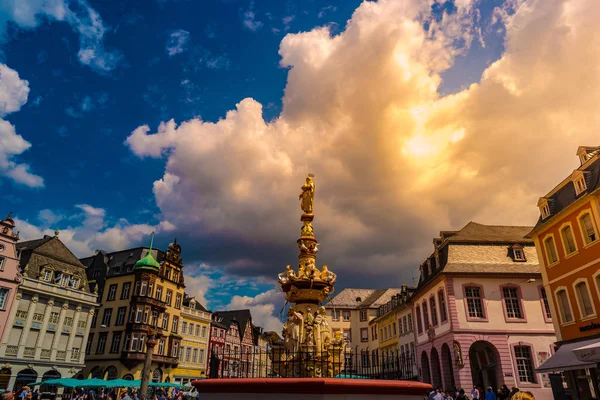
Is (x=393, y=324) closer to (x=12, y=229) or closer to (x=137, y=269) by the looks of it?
(x=137, y=269)

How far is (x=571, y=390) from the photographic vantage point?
22750mm

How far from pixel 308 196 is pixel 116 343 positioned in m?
40.4

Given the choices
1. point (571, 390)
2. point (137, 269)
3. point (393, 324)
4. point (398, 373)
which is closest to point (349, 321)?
point (393, 324)

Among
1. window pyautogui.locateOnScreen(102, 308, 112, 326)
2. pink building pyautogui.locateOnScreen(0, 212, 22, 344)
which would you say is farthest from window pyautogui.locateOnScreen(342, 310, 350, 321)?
pink building pyautogui.locateOnScreen(0, 212, 22, 344)

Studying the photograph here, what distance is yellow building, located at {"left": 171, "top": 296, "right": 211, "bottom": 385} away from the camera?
52.8 metres

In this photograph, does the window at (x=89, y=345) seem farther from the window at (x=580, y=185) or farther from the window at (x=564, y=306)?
the window at (x=580, y=185)

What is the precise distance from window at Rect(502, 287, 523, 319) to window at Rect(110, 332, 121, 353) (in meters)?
40.7

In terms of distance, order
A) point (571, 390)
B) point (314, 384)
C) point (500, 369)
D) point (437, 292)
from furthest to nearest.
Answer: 1. point (437, 292)
2. point (500, 369)
3. point (571, 390)
4. point (314, 384)

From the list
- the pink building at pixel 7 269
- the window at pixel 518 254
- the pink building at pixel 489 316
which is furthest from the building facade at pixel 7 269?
the window at pixel 518 254

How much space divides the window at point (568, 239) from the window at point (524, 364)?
8.90m

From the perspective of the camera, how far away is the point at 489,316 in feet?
95.6

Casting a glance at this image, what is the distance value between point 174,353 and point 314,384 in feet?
160

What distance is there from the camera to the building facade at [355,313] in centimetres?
6625

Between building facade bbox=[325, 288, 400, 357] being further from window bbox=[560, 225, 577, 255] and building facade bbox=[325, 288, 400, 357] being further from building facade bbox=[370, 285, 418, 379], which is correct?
window bbox=[560, 225, 577, 255]
